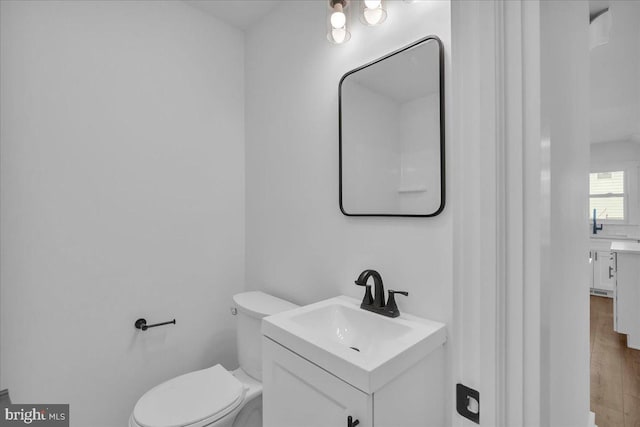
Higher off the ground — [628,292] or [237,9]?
[237,9]

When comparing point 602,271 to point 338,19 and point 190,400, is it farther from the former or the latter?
point 190,400

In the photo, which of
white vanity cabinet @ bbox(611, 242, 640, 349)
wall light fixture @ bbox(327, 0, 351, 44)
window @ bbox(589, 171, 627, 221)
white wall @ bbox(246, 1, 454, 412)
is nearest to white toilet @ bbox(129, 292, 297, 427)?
white wall @ bbox(246, 1, 454, 412)

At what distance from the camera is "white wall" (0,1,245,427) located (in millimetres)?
1293

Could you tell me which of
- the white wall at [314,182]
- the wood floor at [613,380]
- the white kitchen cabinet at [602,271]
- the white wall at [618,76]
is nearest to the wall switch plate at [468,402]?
the white wall at [314,182]

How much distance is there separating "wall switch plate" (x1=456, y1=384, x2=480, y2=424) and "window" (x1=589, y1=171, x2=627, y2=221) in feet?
17.8

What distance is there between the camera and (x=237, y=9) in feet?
6.00

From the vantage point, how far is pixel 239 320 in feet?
5.43

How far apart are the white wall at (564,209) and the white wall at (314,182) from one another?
1.13 ft

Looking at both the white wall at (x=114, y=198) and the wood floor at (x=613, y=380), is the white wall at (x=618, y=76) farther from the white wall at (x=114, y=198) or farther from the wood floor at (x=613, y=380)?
the wood floor at (x=613, y=380)

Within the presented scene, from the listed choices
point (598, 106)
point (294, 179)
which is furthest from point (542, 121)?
point (598, 106)

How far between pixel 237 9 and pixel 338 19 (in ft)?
2.91

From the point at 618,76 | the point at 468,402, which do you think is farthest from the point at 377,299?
the point at 618,76

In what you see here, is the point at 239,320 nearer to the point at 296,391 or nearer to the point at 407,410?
the point at 296,391

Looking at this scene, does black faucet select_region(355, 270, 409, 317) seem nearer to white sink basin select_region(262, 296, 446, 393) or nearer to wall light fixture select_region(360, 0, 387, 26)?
white sink basin select_region(262, 296, 446, 393)
